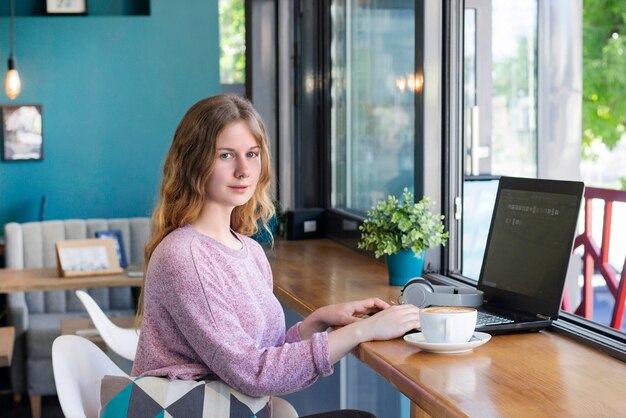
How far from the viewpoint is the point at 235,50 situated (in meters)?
13.0

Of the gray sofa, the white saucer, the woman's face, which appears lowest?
the gray sofa

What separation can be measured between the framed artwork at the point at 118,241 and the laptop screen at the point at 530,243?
138 inches

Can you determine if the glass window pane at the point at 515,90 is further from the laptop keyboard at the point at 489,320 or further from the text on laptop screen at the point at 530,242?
the laptop keyboard at the point at 489,320

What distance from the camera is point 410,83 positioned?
3.37m

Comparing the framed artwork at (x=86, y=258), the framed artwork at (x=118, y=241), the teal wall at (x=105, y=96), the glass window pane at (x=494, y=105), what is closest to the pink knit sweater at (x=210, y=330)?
the glass window pane at (x=494, y=105)

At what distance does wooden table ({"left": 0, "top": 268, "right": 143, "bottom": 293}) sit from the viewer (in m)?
4.55

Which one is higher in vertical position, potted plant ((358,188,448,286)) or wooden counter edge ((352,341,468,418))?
potted plant ((358,188,448,286))

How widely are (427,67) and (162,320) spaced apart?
57.3 inches

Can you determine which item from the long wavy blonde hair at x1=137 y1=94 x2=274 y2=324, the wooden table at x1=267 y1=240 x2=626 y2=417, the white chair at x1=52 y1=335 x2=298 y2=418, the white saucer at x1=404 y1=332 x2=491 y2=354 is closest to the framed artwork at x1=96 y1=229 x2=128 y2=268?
the white chair at x1=52 y1=335 x2=298 y2=418

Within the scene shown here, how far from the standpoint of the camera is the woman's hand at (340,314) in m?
2.23

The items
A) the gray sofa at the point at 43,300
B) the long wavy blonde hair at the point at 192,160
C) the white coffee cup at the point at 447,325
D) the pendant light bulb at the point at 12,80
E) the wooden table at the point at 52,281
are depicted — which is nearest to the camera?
the white coffee cup at the point at 447,325

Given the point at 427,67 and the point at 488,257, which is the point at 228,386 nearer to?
the point at 488,257

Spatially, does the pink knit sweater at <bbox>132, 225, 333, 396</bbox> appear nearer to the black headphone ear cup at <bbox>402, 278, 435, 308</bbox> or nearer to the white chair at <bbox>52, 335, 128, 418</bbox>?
the white chair at <bbox>52, 335, 128, 418</bbox>

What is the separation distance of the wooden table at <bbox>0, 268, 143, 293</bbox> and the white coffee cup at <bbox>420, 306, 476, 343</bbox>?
9.82 ft
